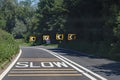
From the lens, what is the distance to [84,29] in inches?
2279

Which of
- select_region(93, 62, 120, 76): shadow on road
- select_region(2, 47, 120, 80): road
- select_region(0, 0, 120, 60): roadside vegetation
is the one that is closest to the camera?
select_region(2, 47, 120, 80): road

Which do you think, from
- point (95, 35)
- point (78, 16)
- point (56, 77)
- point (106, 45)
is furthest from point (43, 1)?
point (56, 77)

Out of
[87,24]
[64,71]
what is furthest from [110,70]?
[87,24]

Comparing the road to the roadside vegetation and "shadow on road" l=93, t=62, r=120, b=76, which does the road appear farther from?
the roadside vegetation

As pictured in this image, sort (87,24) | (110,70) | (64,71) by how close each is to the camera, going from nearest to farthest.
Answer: (64,71)
(110,70)
(87,24)

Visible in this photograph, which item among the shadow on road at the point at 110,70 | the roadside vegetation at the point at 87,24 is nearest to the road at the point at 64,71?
the shadow on road at the point at 110,70

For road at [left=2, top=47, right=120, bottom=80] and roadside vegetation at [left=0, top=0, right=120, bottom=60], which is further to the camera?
roadside vegetation at [left=0, top=0, right=120, bottom=60]

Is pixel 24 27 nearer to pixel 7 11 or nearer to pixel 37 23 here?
pixel 7 11

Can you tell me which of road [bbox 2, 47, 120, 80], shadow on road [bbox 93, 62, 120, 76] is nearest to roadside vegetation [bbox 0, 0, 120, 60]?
road [bbox 2, 47, 120, 80]

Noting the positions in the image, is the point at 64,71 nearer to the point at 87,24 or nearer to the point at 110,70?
the point at 110,70

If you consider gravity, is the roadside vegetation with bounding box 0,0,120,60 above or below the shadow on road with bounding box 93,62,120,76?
above

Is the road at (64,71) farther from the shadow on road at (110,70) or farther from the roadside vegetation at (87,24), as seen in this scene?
the roadside vegetation at (87,24)

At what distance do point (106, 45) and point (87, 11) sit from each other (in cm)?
1236

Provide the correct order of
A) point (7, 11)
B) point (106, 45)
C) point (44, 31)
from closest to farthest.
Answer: point (106, 45), point (44, 31), point (7, 11)
